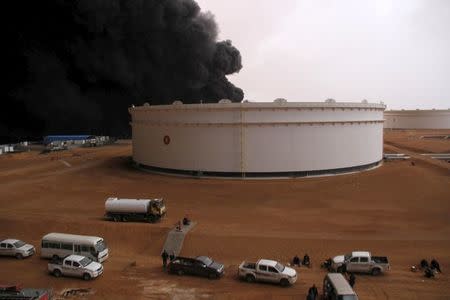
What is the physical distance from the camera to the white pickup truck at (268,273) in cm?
1725

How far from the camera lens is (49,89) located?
270 ft

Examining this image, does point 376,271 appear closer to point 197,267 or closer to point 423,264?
point 423,264

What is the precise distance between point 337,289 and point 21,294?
10.8 meters

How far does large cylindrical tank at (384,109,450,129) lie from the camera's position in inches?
4675

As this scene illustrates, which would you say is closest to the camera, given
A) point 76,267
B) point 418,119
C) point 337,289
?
point 337,289

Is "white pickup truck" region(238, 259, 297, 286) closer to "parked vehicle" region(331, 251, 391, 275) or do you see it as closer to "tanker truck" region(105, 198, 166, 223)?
"parked vehicle" region(331, 251, 391, 275)

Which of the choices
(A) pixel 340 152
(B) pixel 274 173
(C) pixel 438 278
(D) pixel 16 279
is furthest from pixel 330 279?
(A) pixel 340 152

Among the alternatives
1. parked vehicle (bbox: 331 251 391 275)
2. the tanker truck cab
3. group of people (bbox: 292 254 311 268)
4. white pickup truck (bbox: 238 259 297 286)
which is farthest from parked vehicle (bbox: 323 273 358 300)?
the tanker truck cab

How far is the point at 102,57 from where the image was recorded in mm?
80438

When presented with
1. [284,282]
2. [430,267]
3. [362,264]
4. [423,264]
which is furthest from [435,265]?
[284,282]

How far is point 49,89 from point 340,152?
6184cm

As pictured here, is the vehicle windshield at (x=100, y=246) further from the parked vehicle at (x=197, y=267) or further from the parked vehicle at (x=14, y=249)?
the parked vehicle at (x=14, y=249)

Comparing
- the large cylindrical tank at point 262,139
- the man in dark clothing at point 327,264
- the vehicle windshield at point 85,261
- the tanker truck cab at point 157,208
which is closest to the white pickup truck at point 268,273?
the man in dark clothing at point 327,264

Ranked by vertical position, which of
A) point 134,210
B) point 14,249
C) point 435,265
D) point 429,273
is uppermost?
point 134,210
